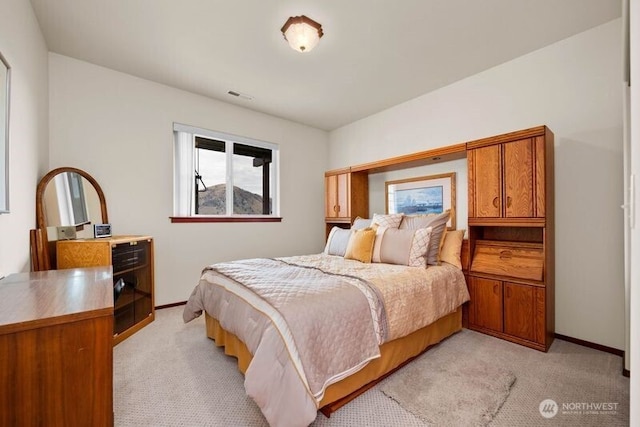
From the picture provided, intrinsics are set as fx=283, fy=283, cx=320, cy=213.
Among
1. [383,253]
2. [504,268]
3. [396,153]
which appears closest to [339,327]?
[383,253]

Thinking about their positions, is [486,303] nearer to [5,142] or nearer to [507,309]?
[507,309]

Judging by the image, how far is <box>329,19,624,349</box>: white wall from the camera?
2.28 meters

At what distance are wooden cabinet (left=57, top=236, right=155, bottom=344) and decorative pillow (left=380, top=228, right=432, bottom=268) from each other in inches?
95.8

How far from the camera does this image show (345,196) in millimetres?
4141

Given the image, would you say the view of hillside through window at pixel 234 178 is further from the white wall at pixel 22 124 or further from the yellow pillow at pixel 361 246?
the yellow pillow at pixel 361 246

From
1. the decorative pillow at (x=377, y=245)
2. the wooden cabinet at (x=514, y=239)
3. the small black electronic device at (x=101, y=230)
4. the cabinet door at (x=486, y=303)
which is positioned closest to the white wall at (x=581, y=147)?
the wooden cabinet at (x=514, y=239)

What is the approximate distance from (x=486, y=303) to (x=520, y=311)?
0.88 feet

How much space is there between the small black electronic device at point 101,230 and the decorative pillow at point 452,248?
3.31 metres

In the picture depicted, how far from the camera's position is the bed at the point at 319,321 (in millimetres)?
1392

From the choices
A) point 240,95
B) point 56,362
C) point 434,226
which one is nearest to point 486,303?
point 434,226

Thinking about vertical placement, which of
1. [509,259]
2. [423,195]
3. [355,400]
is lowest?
[355,400]

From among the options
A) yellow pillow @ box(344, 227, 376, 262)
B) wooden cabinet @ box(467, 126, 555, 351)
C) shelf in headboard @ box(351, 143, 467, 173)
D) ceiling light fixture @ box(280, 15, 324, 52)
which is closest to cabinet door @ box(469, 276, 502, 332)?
wooden cabinet @ box(467, 126, 555, 351)

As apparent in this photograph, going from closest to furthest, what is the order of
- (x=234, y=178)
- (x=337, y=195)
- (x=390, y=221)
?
(x=390, y=221), (x=234, y=178), (x=337, y=195)

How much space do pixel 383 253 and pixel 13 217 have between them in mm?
2779
